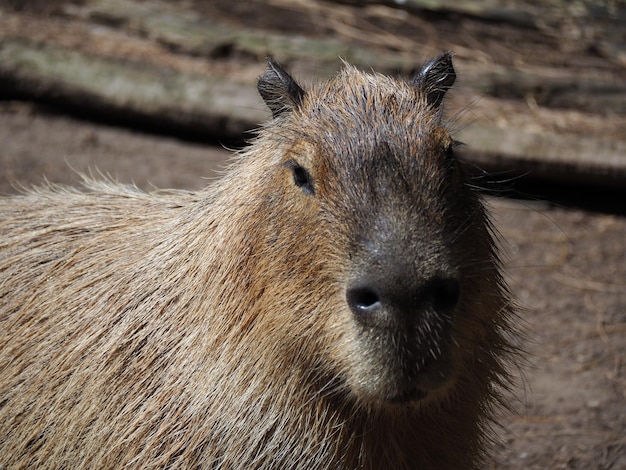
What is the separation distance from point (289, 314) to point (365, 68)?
4.36 metres

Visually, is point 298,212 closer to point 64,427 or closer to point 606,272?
point 64,427

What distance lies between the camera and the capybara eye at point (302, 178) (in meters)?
2.35

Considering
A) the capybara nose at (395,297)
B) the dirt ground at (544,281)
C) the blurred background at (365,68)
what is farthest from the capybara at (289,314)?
the blurred background at (365,68)

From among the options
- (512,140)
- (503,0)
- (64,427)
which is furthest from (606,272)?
(64,427)

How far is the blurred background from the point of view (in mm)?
5734

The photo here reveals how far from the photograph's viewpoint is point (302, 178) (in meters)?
2.39

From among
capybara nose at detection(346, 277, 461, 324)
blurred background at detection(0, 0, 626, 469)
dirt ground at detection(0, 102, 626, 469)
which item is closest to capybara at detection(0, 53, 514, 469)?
capybara nose at detection(346, 277, 461, 324)

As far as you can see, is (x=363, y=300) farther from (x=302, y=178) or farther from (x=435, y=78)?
(x=435, y=78)

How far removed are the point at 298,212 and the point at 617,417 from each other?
256 centimetres

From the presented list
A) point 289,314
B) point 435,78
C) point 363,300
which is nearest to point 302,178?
point 289,314

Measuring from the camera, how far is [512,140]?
592 centimetres

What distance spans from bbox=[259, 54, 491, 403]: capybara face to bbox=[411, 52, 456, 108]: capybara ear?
0.09 metres

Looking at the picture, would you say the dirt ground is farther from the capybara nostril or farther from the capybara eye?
the capybara nostril

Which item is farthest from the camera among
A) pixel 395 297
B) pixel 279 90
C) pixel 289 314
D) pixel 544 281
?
pixel 544 281
